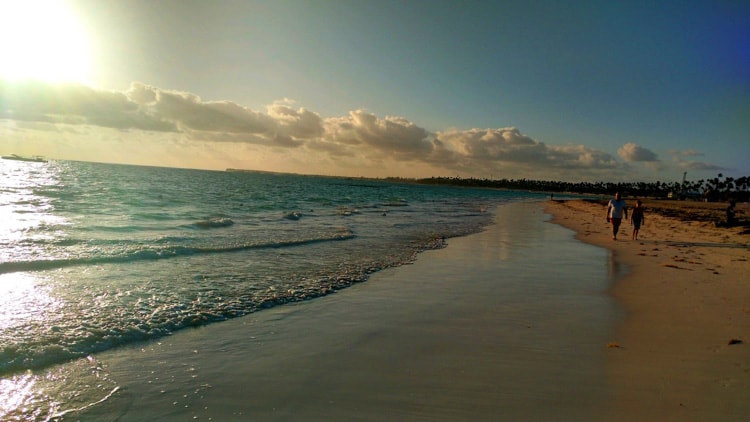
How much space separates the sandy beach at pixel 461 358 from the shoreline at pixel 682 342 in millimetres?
24

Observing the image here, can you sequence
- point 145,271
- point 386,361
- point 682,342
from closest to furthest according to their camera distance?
point 386,361
point 682,342
point 145,271

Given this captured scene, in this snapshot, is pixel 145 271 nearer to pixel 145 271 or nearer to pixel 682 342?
pixel 145 271

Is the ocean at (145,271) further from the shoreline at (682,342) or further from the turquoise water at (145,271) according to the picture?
the shoreline at (682,342)

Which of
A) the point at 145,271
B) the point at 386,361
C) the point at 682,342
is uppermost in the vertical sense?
the point at 682,342

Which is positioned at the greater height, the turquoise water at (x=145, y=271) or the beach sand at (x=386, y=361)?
the beach sand at (x=386, y=361)

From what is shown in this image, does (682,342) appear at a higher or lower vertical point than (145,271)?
higher

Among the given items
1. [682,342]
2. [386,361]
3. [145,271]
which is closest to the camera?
[386,361]

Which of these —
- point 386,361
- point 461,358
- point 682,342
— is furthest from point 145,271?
point 682,342

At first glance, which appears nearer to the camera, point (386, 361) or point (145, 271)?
point (386, 361)

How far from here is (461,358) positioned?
17.2ft

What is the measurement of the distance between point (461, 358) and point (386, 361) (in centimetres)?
93

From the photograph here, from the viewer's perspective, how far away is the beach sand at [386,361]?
4.00m

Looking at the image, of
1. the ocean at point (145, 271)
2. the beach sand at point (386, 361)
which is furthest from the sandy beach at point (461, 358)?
the ocean at point (145, 271)

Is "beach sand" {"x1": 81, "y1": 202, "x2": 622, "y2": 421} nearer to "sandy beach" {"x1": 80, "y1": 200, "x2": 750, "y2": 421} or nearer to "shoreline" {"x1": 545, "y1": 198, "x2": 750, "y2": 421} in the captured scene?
"sandy beach" {"x1": 80, "y1": 200, "x2": 750, "y2": 421}
